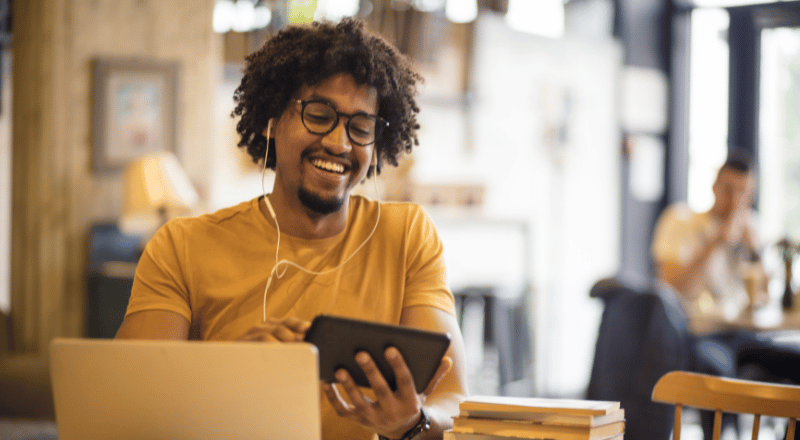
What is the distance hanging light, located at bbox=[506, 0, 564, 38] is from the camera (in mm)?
6195

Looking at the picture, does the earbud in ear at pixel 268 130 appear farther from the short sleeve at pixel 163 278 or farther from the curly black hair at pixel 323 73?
the short sleeve at pixel 163 278

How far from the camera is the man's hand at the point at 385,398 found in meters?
1.09

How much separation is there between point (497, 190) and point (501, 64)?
3.12 ft

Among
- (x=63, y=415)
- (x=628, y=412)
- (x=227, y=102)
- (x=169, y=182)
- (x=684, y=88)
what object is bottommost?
(x=628, y=412)

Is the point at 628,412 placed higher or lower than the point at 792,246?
lower

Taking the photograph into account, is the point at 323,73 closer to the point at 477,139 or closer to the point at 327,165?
the point at 327,165

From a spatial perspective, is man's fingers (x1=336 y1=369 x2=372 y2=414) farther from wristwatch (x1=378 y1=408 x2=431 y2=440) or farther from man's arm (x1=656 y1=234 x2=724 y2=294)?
man's arm (x1=656 y1=234 x2=724 y2=294)

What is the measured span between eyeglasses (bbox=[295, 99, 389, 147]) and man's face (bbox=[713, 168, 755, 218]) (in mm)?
3031

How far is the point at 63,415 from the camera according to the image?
1024 millimetres

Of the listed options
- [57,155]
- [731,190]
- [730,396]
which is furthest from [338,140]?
[57,155]

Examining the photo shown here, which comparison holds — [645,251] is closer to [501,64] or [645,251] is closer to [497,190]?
[497,190]

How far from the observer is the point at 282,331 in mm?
1189

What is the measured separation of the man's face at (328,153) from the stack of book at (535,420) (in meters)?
0.54

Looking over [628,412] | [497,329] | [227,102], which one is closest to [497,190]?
[497,329]
